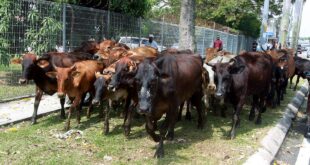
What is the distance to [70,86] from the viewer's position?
25.2ft

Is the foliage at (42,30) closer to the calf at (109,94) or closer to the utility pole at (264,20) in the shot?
the calf at (109,94)

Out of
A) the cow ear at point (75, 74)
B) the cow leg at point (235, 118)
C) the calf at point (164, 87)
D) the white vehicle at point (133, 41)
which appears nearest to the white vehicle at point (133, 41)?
the white vehicle at point (133, 41)

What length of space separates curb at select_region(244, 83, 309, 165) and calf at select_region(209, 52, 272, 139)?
606mm

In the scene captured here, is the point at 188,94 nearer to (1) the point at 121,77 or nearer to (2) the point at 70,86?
(1) the point at 121,77

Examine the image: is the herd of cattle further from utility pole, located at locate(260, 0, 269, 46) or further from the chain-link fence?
utility pole, located at locate(260, 0, 269, 46)

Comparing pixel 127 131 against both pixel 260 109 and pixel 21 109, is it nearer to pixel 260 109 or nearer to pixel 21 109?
pixel 21 109

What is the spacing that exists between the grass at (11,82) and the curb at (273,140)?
6.28m

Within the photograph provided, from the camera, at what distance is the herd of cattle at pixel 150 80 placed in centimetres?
641

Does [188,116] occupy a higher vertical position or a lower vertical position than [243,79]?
lower

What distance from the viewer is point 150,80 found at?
5.89m

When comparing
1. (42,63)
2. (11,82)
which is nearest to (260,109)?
(42,63)

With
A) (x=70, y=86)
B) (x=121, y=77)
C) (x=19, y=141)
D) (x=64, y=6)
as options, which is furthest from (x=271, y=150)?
(x=64, y=6)

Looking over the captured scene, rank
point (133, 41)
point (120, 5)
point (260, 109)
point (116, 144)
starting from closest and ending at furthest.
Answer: point (116, 144), point (260, 109), point (120, 5), point (133, 41)

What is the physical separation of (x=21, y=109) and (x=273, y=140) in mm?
5526
